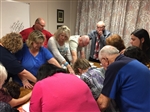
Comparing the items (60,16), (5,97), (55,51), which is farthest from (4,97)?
(60,16)

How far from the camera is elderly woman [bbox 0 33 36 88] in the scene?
5.57 feet

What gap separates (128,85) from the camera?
3.80 ft

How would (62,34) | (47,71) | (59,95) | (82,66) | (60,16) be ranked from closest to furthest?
(59,95) < (47,71) < (82,66) < (62,34) < (60,16)

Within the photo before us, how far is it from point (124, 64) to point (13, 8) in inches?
93.0

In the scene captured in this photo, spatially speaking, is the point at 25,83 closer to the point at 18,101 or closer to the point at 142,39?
the point at 18,101

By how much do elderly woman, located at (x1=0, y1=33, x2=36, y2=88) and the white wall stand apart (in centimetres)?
159

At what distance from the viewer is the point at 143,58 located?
4.88 ft

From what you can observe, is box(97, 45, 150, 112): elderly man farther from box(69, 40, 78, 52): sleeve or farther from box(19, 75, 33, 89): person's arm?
box(69, 40, 78, 52): sleeve

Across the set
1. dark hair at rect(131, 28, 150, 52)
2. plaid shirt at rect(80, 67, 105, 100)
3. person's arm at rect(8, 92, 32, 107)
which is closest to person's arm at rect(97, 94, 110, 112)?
plaid shirt at rect(80, 67, 105, 100)

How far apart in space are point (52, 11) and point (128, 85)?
115 inches

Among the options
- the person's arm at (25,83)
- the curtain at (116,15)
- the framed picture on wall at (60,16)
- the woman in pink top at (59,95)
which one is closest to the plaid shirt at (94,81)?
the woman in pink top at (59,95)

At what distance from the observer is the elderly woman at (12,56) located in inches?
66.8

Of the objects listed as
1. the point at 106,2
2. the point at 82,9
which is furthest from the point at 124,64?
the point at 82,9

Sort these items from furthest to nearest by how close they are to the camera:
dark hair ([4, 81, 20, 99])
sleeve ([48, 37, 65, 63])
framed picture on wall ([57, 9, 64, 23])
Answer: framed picture on wall ([57, 9, 64, 23]) → sleeve ([48, 37, 65, 63]) → dark hair ([4, 81, 20, 99])
